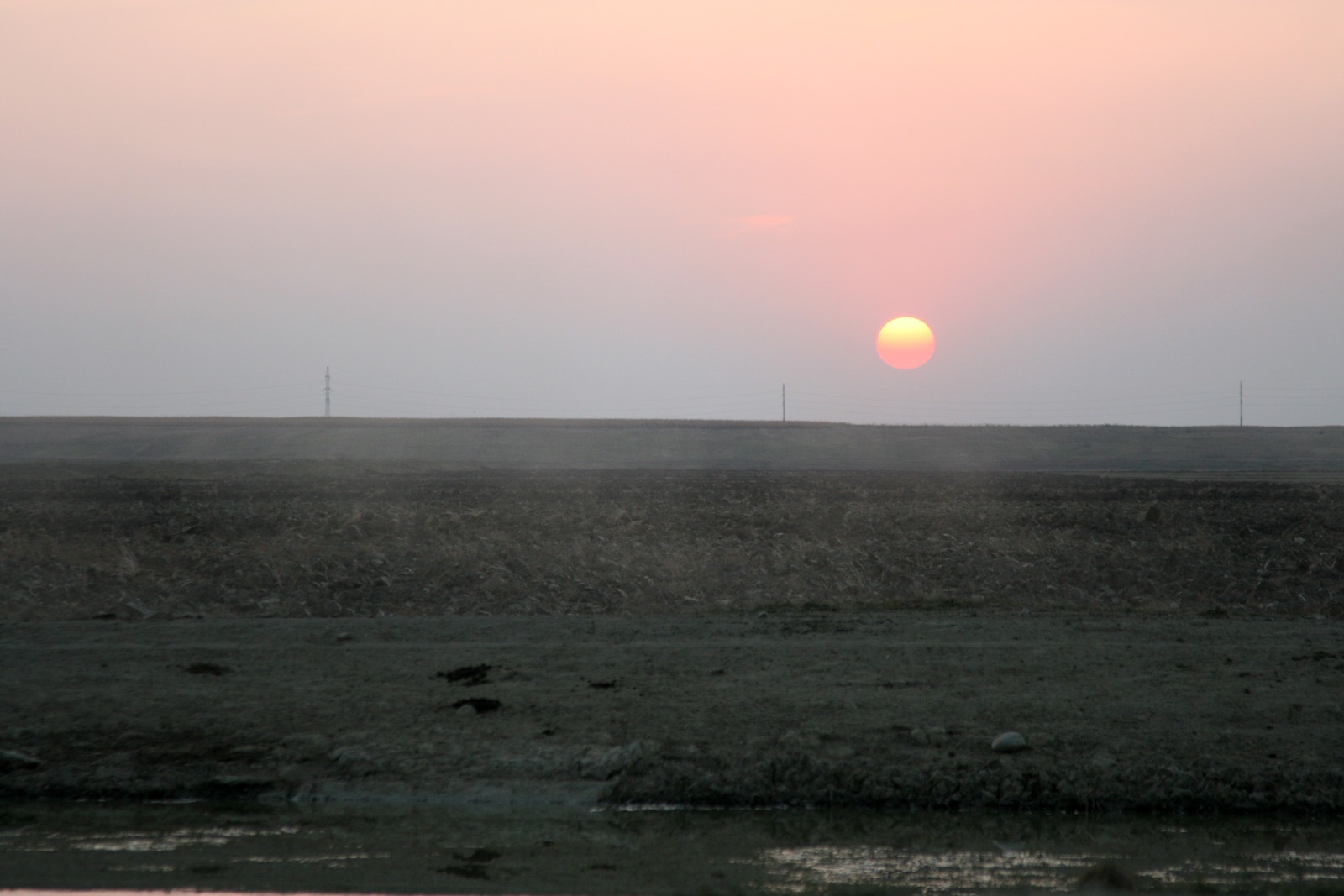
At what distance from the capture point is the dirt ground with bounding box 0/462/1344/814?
9.17m

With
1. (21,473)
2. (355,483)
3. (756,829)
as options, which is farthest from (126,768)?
(21,473)

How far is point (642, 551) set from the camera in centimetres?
2084

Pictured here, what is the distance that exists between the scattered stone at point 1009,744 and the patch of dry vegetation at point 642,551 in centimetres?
674

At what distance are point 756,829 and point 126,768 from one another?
4988 millimetres

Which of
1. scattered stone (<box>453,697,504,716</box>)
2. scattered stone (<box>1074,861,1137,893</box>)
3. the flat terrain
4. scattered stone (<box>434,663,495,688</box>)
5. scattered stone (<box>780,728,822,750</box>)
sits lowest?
scattered stone (<box>1074,861,1137,893</box>)

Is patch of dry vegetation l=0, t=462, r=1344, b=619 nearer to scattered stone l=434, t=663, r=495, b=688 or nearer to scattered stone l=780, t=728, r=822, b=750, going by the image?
scattered stone l=434, t=663, r=495, b=688

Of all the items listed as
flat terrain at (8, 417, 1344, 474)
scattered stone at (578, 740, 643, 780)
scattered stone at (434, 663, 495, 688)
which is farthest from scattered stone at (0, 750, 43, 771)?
flat terrain at (8, 417, 1344, 474)

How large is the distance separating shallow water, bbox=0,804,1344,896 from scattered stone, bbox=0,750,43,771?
0.61 m

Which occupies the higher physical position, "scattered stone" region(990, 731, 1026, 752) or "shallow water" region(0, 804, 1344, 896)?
"scattered stone" region(990, 731, 1026, 752)

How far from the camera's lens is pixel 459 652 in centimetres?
1259

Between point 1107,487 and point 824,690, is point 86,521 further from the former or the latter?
point 1107,487

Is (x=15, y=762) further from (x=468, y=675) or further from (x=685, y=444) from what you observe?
(x=685, y=444)

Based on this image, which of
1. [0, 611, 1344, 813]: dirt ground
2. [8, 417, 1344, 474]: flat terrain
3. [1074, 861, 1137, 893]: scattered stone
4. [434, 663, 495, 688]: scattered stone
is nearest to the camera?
[1074, 861, 1137, 893]: scattered stone

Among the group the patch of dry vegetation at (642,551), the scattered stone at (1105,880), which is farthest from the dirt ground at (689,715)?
the patch of dry vegetation at (642,551)
